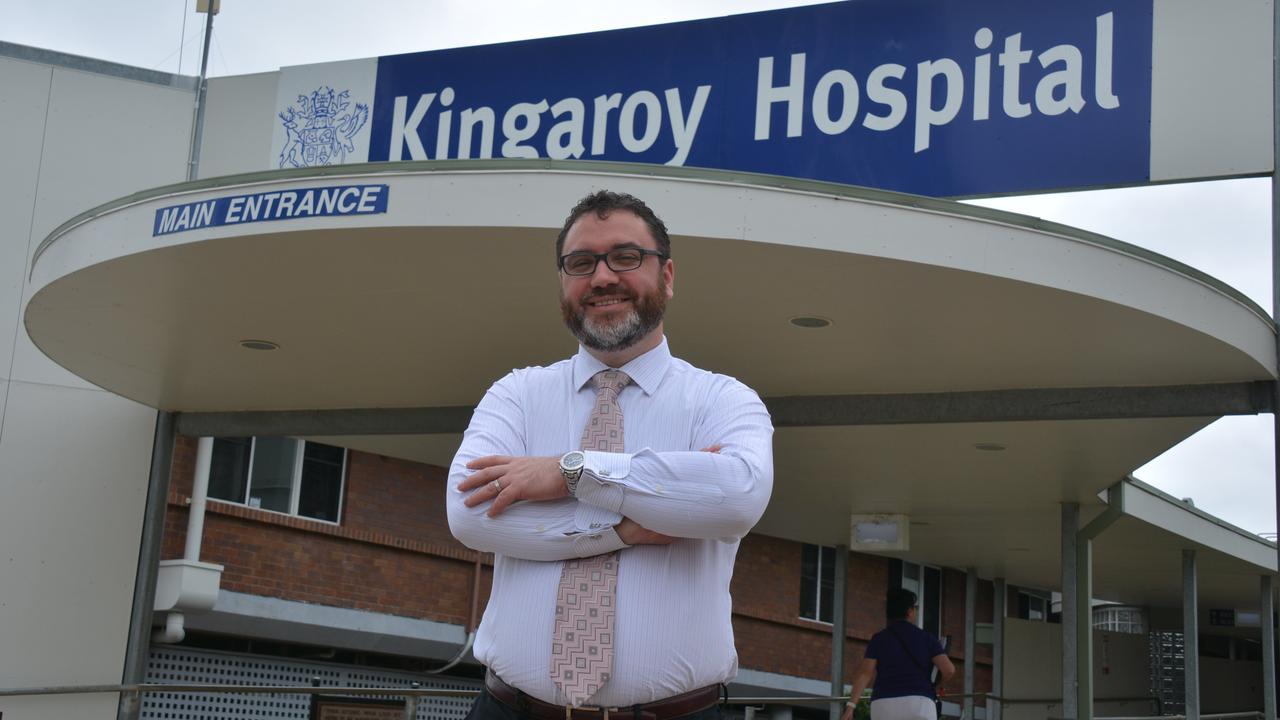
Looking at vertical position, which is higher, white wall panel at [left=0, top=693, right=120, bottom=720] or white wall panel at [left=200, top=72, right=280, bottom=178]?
white wall panel at [left=200, top=72, right=280, bottom=178]

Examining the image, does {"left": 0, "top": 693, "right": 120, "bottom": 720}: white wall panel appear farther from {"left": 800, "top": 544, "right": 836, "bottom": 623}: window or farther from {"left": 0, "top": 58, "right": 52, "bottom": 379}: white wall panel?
{"left": 800, "top": 544, "right": 836, "bottom": 623}: window

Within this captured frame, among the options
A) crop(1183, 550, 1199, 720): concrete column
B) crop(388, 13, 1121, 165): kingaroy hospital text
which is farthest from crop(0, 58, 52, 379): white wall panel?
crop(1183, 550, 1199, 720): concrete column

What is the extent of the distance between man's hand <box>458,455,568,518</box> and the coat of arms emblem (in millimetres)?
9754

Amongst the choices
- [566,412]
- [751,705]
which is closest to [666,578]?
[566,412]

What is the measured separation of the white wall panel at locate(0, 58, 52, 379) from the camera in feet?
39.6

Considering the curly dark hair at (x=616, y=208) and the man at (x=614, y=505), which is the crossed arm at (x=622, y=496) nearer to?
the man at (x=614, y=505)

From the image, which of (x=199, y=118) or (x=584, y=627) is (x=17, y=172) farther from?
(x=584, y=627)

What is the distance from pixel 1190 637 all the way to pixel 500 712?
52.6ft

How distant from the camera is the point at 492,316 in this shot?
29.4 feet

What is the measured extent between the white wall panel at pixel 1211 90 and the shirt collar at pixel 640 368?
7.41 meters

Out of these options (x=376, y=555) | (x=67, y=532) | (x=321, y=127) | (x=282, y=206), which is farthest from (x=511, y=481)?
(x=376, y=555)

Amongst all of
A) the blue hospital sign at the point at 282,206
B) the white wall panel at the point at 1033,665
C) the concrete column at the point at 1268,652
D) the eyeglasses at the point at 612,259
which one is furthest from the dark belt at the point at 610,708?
the white wall panel at the point at 1033,665

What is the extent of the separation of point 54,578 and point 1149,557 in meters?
13.6

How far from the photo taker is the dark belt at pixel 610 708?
2547mm
